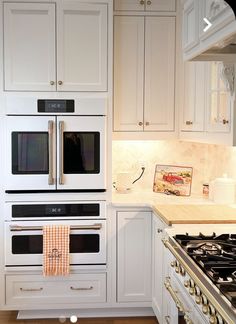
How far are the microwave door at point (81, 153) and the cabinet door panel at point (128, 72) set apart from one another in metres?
0.30

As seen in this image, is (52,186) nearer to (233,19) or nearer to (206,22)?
(206,22)

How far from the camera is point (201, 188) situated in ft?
13.2

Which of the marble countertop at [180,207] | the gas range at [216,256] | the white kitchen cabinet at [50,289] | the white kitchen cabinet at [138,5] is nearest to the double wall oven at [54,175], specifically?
the white kitchen cabinet at [50,289]

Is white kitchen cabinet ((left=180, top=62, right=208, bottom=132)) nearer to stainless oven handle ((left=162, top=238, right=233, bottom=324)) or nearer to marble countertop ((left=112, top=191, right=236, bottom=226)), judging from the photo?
marble countertop ((left=112, top=191, right=236, bottom=226))

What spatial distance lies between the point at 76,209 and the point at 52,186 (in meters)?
0.24

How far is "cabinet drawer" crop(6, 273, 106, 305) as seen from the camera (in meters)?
3.41

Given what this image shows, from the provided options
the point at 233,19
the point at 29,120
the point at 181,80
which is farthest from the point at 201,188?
the point at 233,19

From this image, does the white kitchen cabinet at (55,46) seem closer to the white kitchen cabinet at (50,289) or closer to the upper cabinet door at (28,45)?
the upper cabinet door at (28,45)

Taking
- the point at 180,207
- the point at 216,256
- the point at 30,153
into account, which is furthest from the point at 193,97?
the point at 216,256

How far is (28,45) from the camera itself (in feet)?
10.9

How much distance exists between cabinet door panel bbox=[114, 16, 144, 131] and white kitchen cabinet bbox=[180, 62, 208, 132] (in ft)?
1.09

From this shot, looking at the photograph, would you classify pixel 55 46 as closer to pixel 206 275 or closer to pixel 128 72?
pixel 128 72

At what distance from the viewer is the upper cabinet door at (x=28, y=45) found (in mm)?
3297

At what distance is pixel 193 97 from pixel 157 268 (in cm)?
123
